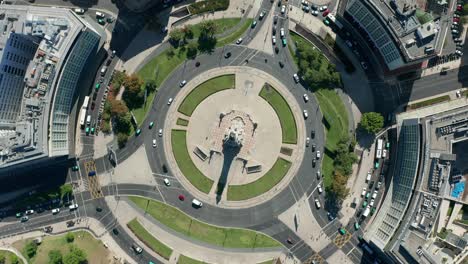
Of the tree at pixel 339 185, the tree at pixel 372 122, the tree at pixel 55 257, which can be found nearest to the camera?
the tree at pixel 339 185

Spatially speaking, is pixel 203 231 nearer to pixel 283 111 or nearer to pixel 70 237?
pixel 70 237

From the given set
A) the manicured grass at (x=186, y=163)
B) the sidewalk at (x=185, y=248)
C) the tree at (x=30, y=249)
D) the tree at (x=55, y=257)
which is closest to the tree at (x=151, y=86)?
the manicured grass at (x=186, y=163)

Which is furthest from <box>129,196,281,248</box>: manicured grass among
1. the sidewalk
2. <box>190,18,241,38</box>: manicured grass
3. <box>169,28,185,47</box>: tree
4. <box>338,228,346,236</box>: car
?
<box>190,18,241,38</box>: manicured grass

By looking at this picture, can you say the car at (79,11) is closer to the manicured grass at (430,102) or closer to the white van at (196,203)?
the white van at (196,203)

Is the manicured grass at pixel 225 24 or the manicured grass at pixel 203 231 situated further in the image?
the manicured grass at pixel 225 24

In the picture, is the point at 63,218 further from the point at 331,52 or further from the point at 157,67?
the point at 331,52

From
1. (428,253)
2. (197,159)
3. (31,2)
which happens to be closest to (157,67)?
(197,159)

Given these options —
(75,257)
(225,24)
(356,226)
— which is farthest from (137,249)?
(225,24)

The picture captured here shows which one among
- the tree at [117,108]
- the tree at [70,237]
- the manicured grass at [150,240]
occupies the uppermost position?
the tree at [117,108]
